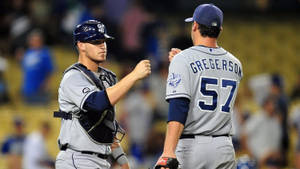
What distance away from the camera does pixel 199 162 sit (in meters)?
5.43

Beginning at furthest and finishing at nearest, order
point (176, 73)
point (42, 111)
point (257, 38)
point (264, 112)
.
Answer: point (257, 38) < point (42, 111) < point (264, 112) < point (176, 73)

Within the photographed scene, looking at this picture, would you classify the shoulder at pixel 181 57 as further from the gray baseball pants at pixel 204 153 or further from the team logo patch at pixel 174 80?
the gray baseball pants at pixel 204 153

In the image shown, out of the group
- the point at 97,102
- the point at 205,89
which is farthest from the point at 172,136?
the point at 97,102

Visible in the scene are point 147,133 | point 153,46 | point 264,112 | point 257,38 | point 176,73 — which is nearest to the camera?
point 176,73

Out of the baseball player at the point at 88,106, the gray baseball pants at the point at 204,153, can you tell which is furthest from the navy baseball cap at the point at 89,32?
the gray baseball pants at the point at 204,153

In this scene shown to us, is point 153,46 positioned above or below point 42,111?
above

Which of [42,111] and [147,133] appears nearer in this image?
[147,133]

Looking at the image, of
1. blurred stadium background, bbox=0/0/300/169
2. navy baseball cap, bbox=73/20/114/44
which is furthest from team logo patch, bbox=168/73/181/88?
blurred stadium background, bbox=0/0/300/169

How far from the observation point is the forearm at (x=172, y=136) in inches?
205

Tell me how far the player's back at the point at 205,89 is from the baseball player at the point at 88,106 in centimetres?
26

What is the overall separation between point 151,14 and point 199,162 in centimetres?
1046

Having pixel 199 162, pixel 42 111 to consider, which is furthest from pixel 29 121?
pixel 199 162

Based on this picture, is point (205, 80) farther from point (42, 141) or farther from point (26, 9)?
point (26, 9)

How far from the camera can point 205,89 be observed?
543 cm
